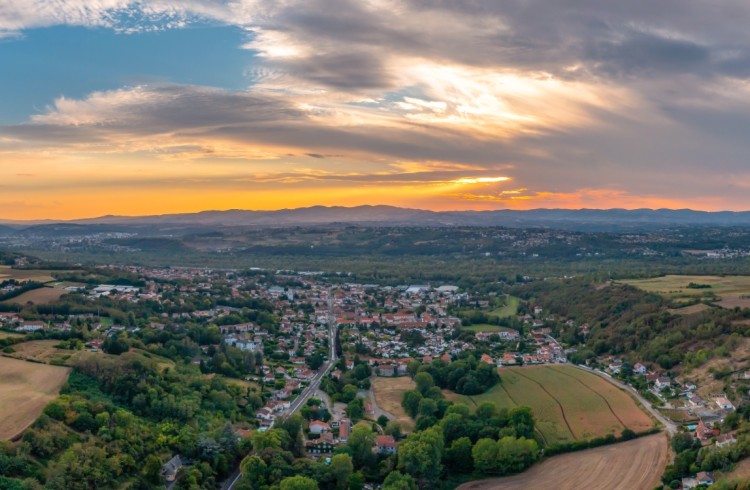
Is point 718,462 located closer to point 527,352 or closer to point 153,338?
point 527,352

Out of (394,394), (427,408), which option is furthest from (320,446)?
(394,394)

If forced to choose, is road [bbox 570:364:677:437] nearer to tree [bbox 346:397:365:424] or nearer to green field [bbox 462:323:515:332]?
green field [bbox 462:323:515:332]

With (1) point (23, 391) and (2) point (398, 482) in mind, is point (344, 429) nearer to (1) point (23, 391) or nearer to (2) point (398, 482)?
(2) point (398, 482)

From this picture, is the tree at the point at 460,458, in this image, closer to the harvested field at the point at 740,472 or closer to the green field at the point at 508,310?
the harvested field at the point at 740,472

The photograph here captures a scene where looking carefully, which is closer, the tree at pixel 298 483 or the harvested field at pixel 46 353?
the tree at pixel 298 483

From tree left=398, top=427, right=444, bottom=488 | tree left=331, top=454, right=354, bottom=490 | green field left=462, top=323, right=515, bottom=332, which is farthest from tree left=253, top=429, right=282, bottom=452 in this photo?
green field left=462, top=323, right=515, bottom=332

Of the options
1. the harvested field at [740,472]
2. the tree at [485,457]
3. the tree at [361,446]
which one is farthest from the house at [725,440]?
the tree at [361,446]

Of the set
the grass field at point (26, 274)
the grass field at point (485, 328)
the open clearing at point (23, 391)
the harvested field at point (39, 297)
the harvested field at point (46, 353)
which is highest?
the grass field at point (26, 274)
